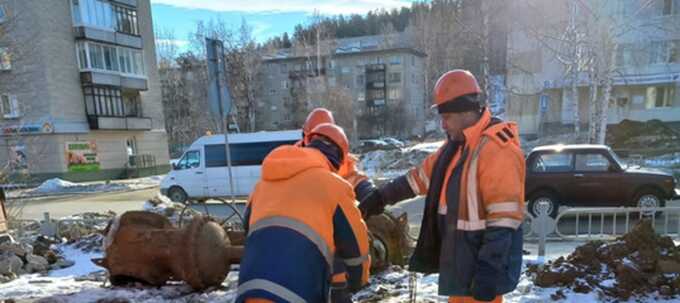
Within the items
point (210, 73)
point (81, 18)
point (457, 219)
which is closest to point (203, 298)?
point (457, 219)

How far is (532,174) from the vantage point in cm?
838

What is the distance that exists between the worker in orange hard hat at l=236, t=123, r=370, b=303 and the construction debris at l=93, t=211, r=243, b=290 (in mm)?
2123

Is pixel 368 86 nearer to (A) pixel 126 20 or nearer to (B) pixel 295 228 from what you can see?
(A) pixel 126 20

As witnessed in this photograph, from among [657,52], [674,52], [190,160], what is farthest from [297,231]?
[657,52]

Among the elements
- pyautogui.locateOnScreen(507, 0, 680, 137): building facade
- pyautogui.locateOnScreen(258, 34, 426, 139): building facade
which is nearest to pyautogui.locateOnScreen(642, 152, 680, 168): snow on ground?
pyautogui.locateOnScreen(507, 0, 680, 137): building facade

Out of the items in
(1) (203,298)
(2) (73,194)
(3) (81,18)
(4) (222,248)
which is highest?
(3) (81,18)

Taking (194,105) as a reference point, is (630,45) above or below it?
above

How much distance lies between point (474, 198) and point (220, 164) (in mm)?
10975

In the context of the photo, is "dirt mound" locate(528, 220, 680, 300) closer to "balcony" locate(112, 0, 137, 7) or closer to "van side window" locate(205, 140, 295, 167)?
"van side window" locate(205, 140, 295, 167)

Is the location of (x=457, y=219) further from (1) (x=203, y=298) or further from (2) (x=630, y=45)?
(2) (x=630, y=45)

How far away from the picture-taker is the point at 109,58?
25.5m

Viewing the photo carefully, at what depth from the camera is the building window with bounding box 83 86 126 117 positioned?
23.9 m

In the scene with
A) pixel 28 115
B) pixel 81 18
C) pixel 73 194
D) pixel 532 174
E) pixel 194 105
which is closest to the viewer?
pixel 532 174

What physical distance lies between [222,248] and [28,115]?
78.1 ft
